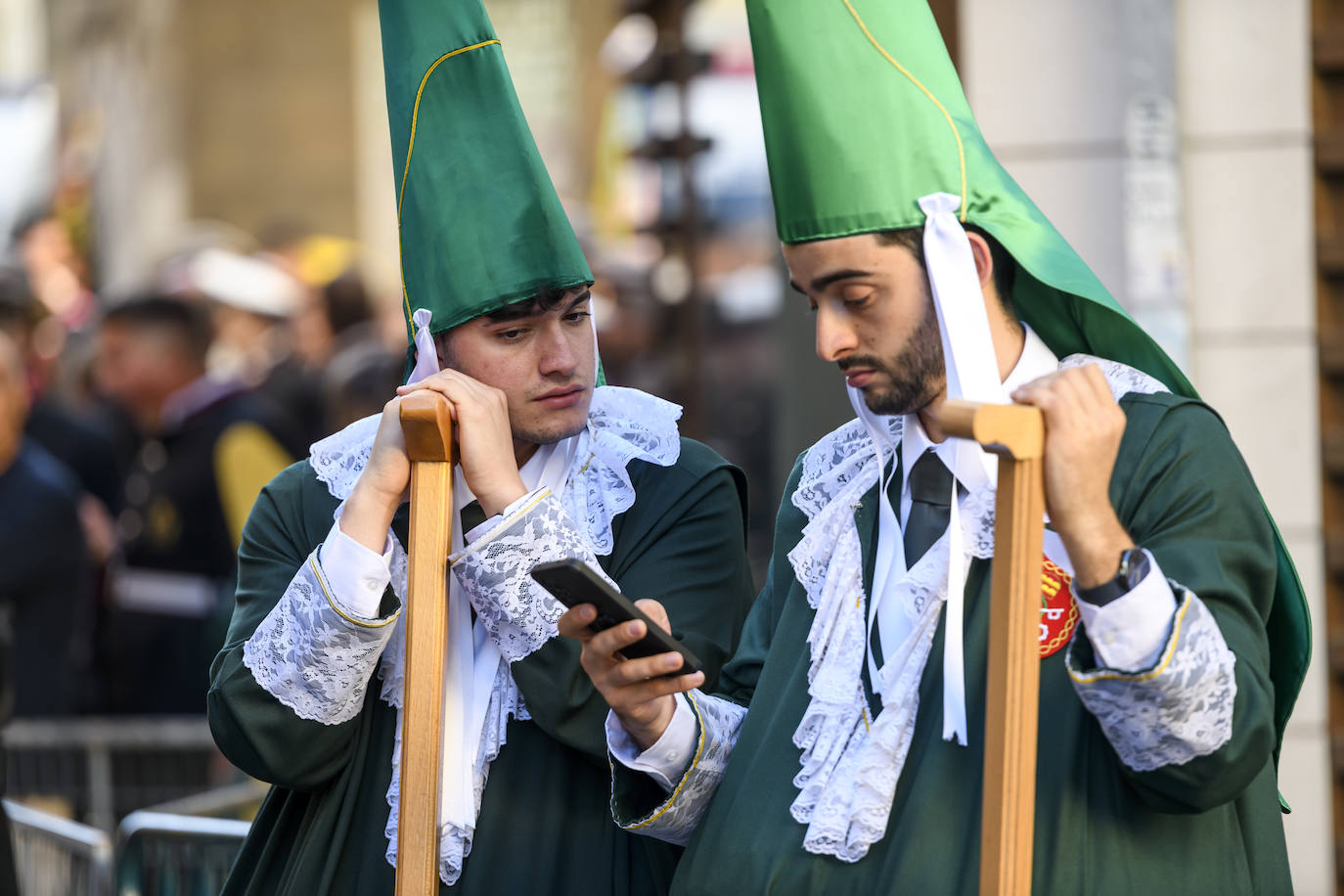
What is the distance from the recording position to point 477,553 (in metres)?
2.69

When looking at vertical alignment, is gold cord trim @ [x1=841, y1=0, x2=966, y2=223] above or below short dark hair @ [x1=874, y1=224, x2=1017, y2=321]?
above

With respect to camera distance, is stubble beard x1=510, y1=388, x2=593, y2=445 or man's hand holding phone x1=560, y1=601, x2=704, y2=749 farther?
stubble beard x1=510, y1=388, x2=593, y2=445

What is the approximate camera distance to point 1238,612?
2.21 meters

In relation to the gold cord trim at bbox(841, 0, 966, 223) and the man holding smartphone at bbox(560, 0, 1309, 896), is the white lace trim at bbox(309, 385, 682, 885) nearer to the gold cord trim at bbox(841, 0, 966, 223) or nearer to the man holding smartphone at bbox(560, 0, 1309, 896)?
the man holding smartphone at bbox(560, 0, 1309, 896)

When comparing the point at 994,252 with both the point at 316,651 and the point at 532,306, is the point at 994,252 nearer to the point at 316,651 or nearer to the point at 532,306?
the point at 532,306

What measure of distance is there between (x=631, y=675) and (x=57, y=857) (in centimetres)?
222

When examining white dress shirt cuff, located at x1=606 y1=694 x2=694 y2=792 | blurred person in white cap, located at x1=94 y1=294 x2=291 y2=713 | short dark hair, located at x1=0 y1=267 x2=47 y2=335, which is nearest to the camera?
white dress shirt cuff, located at x1=606 y1=694 x2=694 y2=792

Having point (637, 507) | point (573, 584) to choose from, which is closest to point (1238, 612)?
point (573, 584)

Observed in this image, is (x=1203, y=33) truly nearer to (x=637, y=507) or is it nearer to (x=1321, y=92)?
(x=1321, y=92)

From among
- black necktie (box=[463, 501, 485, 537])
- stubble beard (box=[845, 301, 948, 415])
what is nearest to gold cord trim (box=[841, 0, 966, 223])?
stubble beard (box=[845, 301, 948, 415])

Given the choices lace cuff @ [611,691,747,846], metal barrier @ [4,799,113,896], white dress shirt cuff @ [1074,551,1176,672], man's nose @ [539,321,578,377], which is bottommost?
metal barrier @ [4,799,113,896]

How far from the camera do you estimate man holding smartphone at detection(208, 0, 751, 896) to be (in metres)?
2.72

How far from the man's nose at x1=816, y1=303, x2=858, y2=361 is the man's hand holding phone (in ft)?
1.41

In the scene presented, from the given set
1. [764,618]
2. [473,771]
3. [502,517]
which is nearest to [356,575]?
[502,517]
